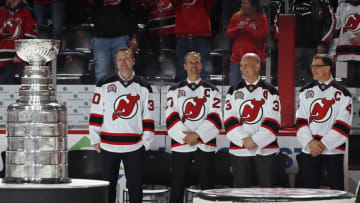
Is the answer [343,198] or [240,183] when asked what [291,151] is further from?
[343,198]

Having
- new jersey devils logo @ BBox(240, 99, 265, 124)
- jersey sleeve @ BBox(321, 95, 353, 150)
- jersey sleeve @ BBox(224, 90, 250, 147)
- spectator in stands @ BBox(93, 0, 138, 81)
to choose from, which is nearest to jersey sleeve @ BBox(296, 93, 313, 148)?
jersey sleeve @ BBox(321, 95, 353, 150)

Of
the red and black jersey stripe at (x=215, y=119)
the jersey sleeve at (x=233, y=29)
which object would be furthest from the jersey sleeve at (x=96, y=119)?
the jersey sleeve at (x=233, y=29)

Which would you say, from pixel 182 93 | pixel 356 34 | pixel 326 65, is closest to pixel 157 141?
pixel 182 93

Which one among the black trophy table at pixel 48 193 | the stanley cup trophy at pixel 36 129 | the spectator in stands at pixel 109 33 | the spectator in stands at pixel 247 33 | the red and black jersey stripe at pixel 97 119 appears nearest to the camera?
the black trophy table at pixel 48 193

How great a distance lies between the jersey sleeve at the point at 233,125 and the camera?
548cm

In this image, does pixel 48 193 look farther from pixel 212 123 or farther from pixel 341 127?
pixel 341 127

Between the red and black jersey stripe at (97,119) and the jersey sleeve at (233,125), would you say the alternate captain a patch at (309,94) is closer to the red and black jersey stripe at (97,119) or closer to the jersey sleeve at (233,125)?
the jersey sleeve at (233,125)

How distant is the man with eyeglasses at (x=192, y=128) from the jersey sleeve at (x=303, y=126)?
682 mm

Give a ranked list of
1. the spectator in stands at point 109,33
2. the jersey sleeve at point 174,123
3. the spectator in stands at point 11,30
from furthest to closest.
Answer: the spectator in stands at point 11,30 < the spectator in stands at point 109,33 < the jersey sleeve at point 174,123

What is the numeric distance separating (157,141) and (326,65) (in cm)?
169

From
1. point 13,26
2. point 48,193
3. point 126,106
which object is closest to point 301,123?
point 126,106

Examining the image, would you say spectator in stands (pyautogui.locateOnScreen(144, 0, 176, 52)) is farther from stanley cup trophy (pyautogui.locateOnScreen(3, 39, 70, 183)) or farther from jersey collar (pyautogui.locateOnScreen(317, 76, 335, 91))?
stanley cup trophy (pyautogui.locateOnScreen(3, 39, 70, 183))

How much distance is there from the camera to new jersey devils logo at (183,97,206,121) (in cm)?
570

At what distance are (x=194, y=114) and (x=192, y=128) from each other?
0.40ft
